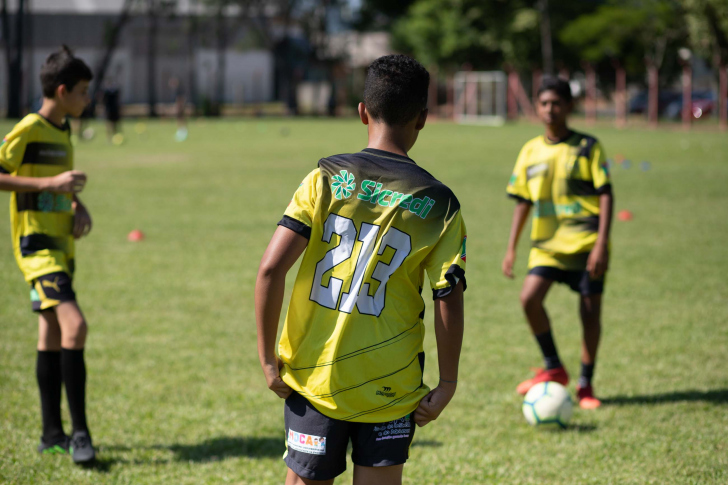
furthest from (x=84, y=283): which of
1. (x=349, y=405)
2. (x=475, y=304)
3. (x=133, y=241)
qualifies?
(x=349, y=405)

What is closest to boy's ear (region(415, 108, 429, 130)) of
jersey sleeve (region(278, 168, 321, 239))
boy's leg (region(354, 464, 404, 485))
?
jersey sleeve (region(278, 168, 321, 239))

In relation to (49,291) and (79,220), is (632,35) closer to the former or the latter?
(79,220)

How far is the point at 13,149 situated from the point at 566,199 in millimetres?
3444

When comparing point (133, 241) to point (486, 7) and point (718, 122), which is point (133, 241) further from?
point (486, 7)

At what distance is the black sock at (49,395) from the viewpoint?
4223 millimetres

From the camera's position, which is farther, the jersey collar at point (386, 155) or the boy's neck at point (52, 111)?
the boy's neck at point (52, 111)

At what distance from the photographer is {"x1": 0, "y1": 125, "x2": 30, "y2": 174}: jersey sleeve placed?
4059 millimetres

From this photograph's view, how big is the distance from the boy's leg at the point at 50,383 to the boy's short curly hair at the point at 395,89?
258cm

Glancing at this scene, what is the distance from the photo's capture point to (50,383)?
13.9 feet

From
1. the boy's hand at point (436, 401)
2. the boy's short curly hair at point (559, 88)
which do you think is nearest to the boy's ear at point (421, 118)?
the boy's hand at point (436, 401)

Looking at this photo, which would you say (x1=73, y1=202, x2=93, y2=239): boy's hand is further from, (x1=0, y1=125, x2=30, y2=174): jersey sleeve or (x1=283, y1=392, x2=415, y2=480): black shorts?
(x1=283, y1=392, x2=415, y2=480): black shorts

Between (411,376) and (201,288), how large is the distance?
5.91 meters

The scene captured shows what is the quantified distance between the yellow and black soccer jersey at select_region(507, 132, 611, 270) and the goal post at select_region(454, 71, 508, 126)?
1514 inches

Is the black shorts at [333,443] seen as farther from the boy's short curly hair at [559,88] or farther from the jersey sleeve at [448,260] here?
the boy's short curly hair at [559,88]
